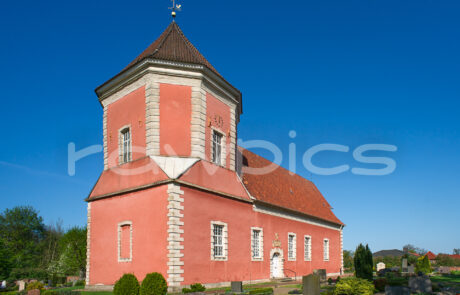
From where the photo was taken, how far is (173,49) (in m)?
20.8

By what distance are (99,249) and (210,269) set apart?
6020 mm

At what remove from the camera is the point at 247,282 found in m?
21.2

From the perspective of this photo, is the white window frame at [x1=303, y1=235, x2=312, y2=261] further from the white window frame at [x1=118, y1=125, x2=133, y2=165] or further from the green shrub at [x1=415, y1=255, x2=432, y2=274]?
the green shrub at [x1=415, y1=255, x2=432, y2=274]

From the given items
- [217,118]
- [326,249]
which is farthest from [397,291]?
[326,249]

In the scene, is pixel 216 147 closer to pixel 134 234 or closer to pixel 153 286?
pixel 134 234

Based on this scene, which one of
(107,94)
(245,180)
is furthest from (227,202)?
(107,94)

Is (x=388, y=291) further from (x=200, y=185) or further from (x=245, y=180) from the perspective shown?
(x=245, y=180)

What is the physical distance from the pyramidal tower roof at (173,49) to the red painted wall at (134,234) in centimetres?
688

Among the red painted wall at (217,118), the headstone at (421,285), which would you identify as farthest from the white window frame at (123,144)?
the headstone at (421,285)

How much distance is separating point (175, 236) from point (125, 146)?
6.39 metres

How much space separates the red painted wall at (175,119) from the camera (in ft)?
62.8

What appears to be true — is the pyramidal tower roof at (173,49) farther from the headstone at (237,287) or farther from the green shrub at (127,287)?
the headstone at (237,287)

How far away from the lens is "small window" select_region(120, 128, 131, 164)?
20.4 meters

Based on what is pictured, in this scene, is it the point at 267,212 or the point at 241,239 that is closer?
the point at 241,239
